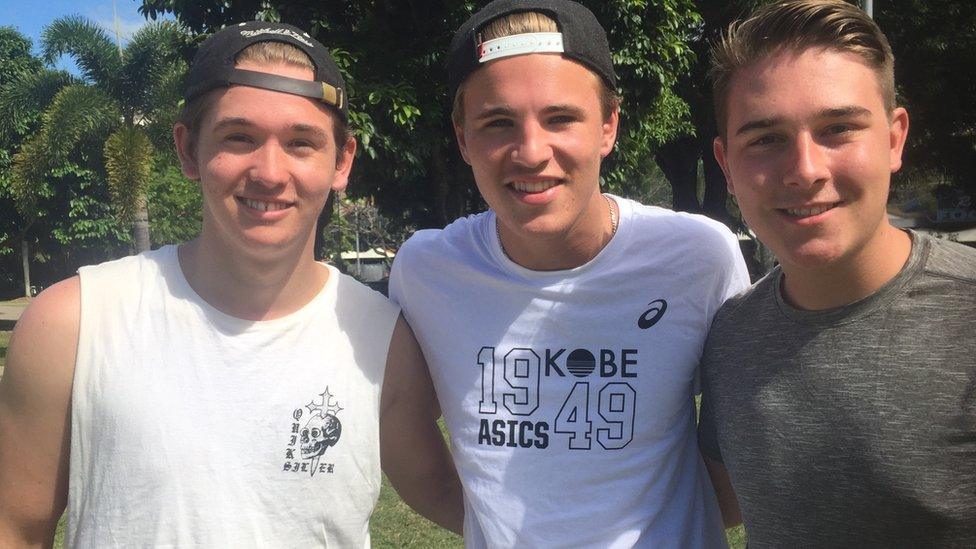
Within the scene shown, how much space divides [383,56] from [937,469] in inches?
413

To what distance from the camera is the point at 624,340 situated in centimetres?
243

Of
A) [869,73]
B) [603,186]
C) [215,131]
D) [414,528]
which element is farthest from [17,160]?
[869,73]

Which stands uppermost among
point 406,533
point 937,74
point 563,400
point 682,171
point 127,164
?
point 937,74

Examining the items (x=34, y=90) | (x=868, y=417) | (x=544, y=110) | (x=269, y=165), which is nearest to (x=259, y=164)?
(x=269, y=165)

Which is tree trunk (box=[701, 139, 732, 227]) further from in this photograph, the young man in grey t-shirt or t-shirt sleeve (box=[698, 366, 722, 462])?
the young man in grey t-shirt

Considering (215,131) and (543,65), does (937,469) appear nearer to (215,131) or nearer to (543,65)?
(543,65)

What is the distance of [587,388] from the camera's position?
2400 millimetres

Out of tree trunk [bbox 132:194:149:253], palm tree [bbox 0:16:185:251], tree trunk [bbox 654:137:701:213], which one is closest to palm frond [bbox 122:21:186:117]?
palm tree [bbox 0:16:185:251]

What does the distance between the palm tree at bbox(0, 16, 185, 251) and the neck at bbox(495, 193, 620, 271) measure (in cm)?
1597

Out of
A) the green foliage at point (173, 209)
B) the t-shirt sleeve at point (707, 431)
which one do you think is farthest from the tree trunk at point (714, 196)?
the t-shirt sleeve at point (707, 431)

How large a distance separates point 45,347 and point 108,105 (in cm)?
1803

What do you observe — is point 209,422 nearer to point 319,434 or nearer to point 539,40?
point 319,434

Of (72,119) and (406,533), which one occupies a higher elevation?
(72,119)

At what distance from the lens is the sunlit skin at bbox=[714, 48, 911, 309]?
1.95 m
